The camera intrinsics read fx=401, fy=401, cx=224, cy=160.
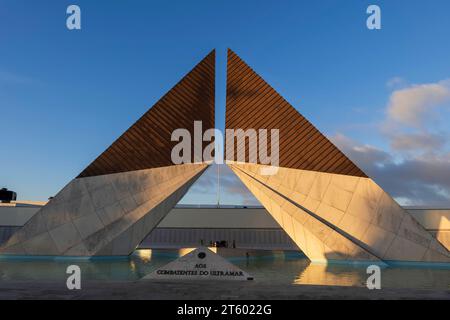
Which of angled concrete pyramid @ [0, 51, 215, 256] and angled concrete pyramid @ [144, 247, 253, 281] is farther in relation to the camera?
angled concrete pyramid @ [0, 51, 215, 256]

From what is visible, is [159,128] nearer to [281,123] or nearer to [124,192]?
[124,192]

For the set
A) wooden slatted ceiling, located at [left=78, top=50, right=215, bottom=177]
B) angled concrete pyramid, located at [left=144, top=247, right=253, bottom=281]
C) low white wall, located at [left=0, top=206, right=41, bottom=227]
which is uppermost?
wooden slatted ceiling, located at [left=78, top=50, right=215, bottom=177]

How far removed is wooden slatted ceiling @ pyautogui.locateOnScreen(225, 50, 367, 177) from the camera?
20.4 meters

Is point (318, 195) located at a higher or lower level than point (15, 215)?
higher

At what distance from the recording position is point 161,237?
1315 inches

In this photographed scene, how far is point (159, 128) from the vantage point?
875 inches

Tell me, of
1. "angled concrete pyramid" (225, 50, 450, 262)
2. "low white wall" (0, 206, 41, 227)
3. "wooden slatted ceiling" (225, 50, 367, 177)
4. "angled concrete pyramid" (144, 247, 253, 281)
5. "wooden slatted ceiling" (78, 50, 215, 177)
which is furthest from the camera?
"low white wall" (0, 206, 41, 227)

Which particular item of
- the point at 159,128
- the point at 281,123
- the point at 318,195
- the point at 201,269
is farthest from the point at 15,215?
the point at 201,269

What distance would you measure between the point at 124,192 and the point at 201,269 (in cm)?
1358

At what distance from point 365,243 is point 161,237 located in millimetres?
19220

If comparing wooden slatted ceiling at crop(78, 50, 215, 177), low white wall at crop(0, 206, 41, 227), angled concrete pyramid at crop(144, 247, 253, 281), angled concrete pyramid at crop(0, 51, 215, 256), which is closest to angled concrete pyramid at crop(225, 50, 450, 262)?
wooden slatted ceiling at crop(78, 50, 215, 177)

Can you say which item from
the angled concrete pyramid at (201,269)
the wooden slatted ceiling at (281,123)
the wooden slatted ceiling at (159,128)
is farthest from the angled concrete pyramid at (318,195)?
the angled concrete pyramid at (201,269)

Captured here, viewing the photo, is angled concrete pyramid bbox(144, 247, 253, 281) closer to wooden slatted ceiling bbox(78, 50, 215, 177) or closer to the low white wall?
wooden slatted ceiling bbox(78, 50, 215, 177)

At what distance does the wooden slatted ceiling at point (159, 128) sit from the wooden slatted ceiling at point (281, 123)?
6.01 feet
